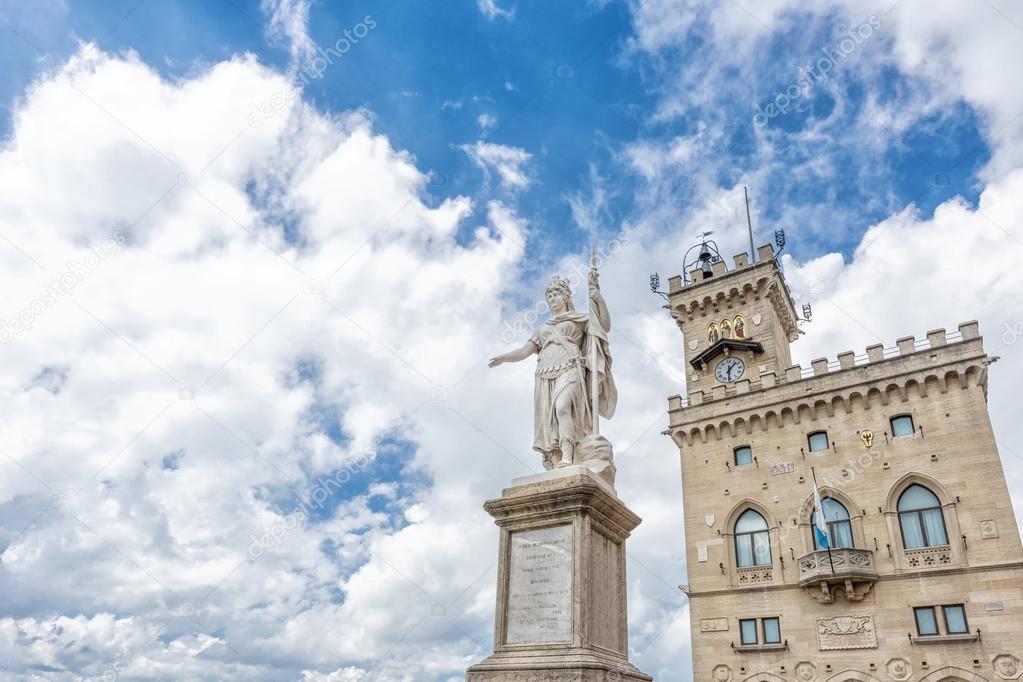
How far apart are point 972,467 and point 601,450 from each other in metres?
28.1

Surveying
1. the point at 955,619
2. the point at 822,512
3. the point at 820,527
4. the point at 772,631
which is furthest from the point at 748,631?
the point at 955,619

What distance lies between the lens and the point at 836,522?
32031mm

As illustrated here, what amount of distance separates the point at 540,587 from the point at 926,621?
27985mm

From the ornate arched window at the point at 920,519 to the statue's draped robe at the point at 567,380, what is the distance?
88.1ft

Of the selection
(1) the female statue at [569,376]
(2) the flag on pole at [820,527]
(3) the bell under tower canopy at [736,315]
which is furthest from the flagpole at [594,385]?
(3) the bell under tower canopy at [736,315]

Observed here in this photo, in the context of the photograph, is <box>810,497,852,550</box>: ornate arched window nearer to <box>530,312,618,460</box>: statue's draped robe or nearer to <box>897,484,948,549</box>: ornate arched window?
<box>897,484,948,549</box>: ornate arched window

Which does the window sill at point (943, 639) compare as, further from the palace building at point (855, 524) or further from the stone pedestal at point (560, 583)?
the stone pedestal at point (560, 583)

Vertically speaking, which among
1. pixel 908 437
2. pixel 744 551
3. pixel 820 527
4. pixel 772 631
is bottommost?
pixel 772 631

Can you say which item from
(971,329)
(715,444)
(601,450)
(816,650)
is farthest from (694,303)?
(601,450)

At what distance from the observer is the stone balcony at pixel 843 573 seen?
96.9 ft

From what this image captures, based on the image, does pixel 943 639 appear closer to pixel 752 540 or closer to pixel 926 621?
pixel 926 621

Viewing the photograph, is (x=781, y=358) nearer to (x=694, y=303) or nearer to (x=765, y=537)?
(x=694, y=303)

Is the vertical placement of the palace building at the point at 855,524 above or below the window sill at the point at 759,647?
above

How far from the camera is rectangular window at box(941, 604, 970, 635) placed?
27672mm
